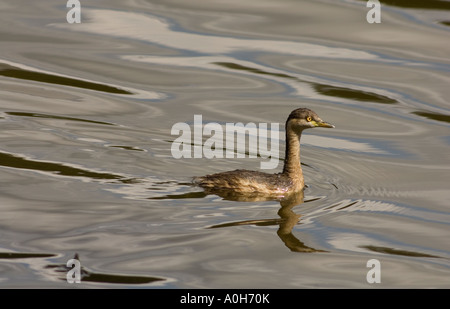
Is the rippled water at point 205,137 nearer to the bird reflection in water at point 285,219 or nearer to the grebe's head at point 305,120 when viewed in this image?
the bird reflection in water at point 285,219

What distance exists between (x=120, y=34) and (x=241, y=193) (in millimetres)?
8026

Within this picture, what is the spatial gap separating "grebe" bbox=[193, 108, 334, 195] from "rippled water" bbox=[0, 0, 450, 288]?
259mm

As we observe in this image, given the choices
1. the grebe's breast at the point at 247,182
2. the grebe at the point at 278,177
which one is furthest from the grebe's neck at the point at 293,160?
the grebe's breast at the point at 247,182

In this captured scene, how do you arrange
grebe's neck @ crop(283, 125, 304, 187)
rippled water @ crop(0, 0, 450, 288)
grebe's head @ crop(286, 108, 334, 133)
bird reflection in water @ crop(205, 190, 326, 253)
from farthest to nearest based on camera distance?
grebe's neck @ crop(283, 125, 304, 187) < grebe's head @ crop(286, 108, 334, 133) < bird reflection in water @ crop(205, 190, 326, 253) < rippled water @ crop(0, 0, 450, 288)

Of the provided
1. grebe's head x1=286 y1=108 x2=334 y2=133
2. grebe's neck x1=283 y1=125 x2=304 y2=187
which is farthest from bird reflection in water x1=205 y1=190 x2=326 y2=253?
grebe's head x1=286 y1=108 x2=334 y2=133

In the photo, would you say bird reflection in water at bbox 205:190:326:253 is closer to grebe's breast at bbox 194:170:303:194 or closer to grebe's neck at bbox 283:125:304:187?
grebe's breast at bbox 194:170:303:194

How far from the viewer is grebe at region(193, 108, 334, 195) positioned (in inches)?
467

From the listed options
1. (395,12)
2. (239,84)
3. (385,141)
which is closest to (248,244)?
(385,141)

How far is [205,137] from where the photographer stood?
14383 millimetres

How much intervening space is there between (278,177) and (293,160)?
371mm

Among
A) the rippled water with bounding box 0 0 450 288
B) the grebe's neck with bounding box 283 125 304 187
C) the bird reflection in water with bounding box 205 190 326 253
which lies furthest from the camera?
the grebe's neck with bounding box 283 125 304 187

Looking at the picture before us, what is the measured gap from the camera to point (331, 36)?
18938mm

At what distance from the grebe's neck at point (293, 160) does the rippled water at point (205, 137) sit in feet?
1.08
